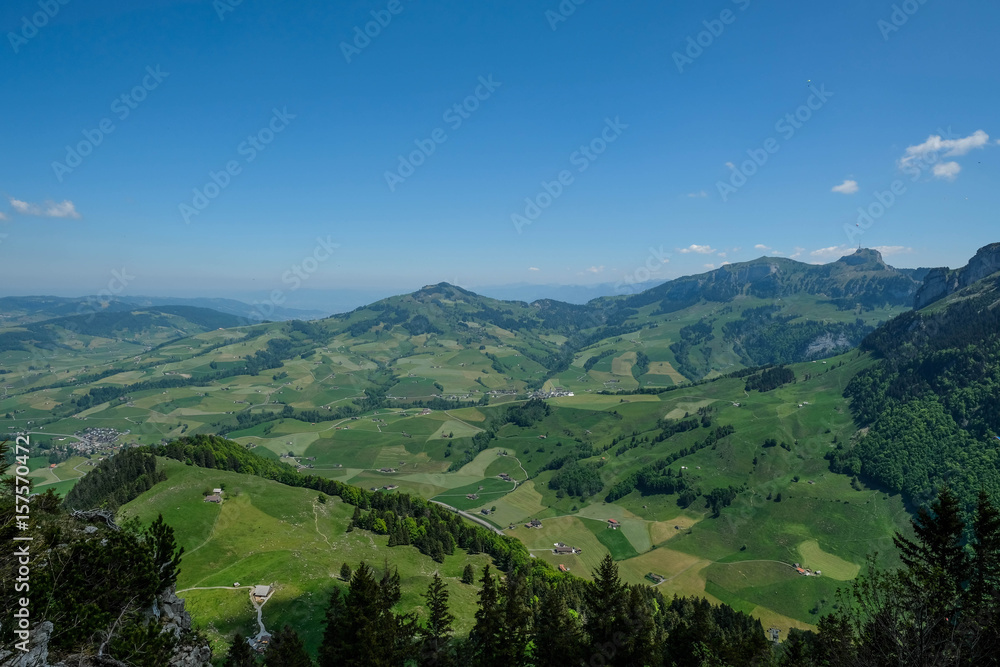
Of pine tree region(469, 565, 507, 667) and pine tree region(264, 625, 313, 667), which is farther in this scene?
pine tree region(264, 625, 313, 667)

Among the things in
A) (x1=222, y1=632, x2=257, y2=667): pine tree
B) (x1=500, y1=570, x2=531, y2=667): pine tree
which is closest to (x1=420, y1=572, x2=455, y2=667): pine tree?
(x1=500, y1=570, x2=531, y2=667): pine tree

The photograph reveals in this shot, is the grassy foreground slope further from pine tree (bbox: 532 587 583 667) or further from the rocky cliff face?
pine tree (bbox: 532 587 583 667)

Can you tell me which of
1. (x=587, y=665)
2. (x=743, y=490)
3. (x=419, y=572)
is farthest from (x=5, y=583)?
(x=743, y=490)

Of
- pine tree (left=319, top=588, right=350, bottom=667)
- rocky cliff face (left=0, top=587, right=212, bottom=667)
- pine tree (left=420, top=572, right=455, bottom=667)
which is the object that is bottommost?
pine tree (left=420, top=572, right=455, bottom=667)

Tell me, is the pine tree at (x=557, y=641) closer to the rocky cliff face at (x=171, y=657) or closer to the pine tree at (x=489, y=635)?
the pine tree at (x=489, y=635)

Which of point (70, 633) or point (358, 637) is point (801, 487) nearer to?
point (358, 637)

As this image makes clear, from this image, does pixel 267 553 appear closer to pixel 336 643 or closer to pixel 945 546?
pixel 336 643

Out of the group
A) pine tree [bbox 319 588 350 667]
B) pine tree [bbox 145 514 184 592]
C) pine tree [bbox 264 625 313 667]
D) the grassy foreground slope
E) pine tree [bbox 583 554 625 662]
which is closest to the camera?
pine tree [bbox 145 514 184 592]

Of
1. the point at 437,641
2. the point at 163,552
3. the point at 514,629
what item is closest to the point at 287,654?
the point at 437,641
